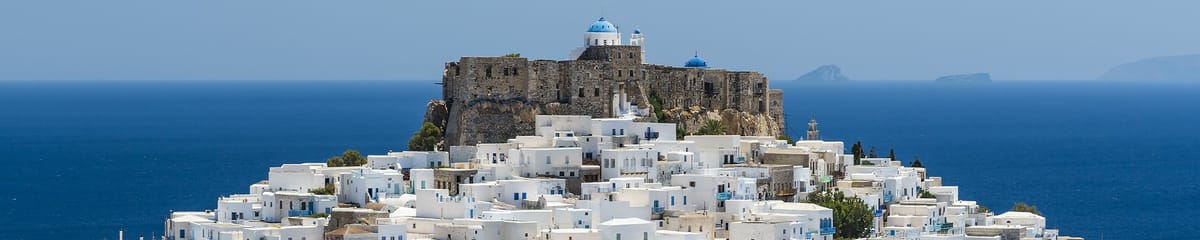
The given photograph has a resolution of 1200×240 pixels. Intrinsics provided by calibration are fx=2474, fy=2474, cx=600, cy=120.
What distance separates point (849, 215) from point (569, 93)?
10.6 meters

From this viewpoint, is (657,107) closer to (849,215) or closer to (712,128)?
(712,128)

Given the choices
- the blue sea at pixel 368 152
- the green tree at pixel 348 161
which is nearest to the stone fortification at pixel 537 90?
the green tree at pixel 348 161

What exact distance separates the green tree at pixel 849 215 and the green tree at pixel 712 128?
8383 millimetres

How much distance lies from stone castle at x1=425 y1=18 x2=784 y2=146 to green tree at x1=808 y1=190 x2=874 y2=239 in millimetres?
7694

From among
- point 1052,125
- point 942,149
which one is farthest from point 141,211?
point 1052,125

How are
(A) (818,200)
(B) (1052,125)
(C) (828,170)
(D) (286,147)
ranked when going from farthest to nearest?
(B) (1052,125) → (D) (286,147) → (C) (828,170) → (A) (818,200)

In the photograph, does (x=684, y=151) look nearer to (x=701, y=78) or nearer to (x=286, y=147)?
(x=701, y=78)

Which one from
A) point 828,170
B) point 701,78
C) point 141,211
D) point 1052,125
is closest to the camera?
point 828,170

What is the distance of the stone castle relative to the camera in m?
67.2

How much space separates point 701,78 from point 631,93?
341cm

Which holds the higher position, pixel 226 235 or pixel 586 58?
pixel 586 58

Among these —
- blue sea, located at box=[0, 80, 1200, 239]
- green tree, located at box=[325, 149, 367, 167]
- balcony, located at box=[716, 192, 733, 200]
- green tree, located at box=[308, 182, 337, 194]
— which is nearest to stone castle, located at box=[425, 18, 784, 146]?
green tree, located at box=[325, 149, 367, 167]

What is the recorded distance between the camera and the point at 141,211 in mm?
90312

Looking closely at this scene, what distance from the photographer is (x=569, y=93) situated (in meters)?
67.4
